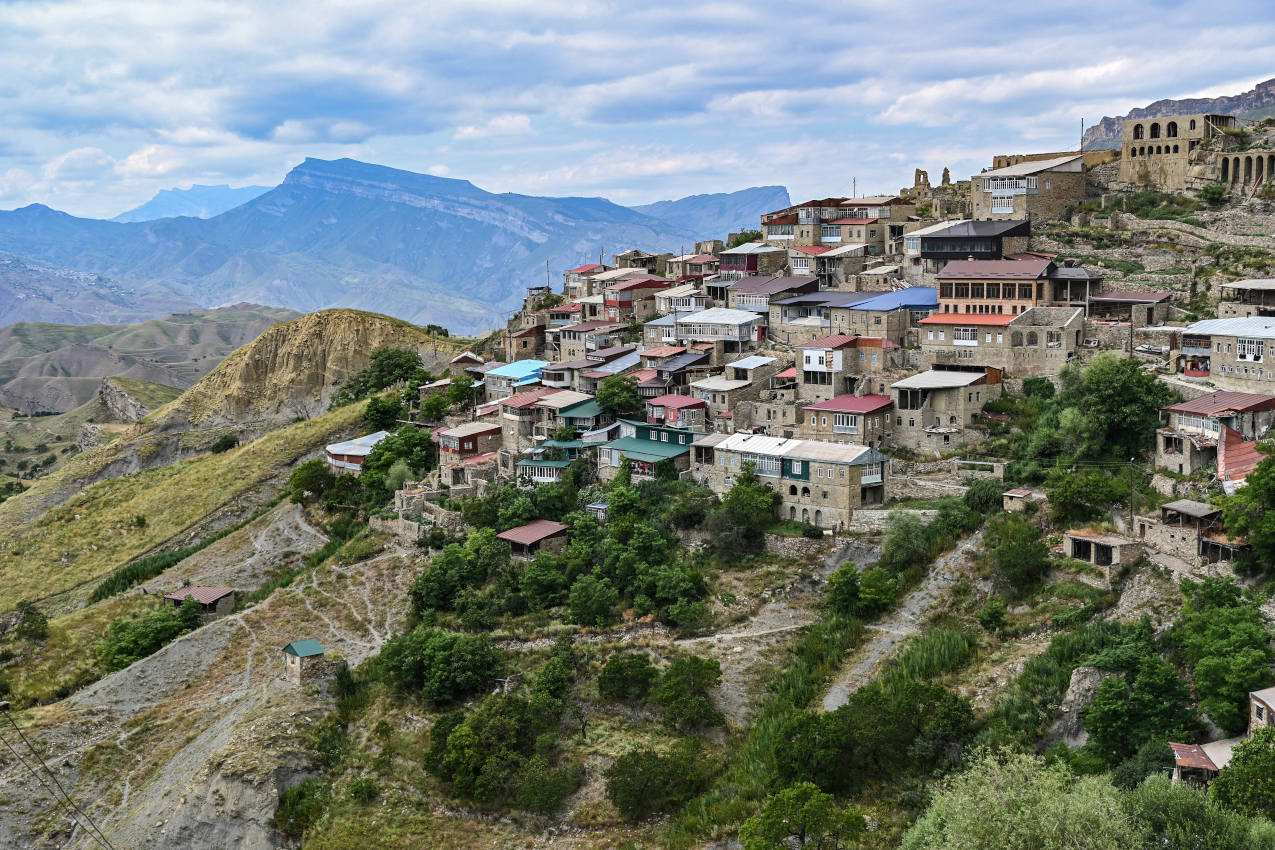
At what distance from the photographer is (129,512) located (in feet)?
217

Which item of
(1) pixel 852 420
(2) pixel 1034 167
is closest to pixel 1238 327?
(1) pixel 852 420

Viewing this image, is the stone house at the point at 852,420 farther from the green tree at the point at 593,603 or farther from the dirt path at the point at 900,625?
the green tree at the point at 593,603

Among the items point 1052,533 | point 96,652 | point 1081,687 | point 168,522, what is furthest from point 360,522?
point 1081,687

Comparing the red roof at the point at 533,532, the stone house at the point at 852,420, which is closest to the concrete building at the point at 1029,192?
the stone house at the point at 852,420

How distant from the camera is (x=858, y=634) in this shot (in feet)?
116

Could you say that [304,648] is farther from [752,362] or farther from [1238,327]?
[1238,327]

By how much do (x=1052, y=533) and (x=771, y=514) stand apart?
10103 mm

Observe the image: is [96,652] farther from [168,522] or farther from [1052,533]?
[1052,533]

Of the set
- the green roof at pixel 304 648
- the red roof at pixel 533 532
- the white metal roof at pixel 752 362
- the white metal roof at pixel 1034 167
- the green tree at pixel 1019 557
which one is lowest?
the green roof at pixel 304 648

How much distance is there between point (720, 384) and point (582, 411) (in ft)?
21.9

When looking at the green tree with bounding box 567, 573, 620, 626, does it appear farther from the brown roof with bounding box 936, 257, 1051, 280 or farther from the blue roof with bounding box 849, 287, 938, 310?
the brown roof with bounding box 936, 257, 1051, 280

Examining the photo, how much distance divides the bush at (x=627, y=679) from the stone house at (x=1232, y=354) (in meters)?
21.3

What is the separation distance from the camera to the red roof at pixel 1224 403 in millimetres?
34781

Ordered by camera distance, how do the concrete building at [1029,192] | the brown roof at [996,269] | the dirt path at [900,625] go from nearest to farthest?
1. the dirt path at [900,625]
2. the brown roof at [996,269]
3. the concrete building at [1029,192]
